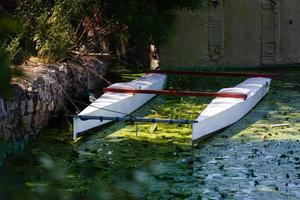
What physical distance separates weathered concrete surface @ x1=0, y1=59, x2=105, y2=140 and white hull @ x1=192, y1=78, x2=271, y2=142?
70.6 inches

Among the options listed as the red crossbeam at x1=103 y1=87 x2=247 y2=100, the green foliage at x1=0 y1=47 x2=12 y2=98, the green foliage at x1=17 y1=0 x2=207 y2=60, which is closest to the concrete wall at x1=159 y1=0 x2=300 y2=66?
the green foliage at x1=17 y1=0 x2=207 y2=60

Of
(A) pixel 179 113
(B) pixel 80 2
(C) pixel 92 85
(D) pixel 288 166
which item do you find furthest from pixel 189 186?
(B) pixel 80 2

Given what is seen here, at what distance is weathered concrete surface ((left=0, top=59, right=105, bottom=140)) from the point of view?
6.26 meters

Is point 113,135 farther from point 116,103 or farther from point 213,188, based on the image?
point 213,188

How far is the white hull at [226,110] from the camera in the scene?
22.4 ft

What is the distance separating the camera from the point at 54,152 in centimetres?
634

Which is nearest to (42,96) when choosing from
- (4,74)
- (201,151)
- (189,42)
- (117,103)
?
(117,103)

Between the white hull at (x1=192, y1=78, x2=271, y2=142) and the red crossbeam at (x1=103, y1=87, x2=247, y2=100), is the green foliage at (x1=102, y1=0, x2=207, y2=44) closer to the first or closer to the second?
the white hull at (x1=192, y1=78, x2=271, y2=142)

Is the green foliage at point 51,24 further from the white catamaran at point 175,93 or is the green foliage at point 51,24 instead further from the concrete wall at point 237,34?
the concrete wall at point 237,34

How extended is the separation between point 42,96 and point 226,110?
7.09 ft

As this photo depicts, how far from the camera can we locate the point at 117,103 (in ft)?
25.9

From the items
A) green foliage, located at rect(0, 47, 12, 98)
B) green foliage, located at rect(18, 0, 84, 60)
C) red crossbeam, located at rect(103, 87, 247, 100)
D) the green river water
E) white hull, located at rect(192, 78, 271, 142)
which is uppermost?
green foliage, located at rect(18, 0, 84, 60)

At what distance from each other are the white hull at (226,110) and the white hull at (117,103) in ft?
3.73

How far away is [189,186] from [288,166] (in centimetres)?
121
